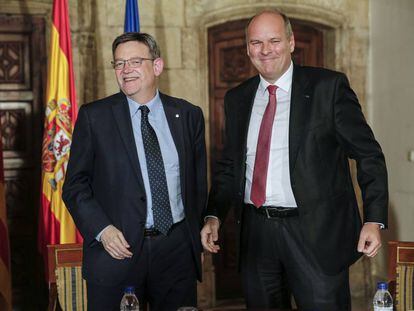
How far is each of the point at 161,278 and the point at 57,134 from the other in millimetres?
1746

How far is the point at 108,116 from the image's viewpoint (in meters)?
3.01

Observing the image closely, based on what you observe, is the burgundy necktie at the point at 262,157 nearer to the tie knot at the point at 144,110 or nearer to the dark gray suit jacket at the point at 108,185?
the dark gray suit jacket at the point at 108,185

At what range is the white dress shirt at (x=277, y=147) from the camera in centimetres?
300

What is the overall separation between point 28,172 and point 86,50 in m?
0.95

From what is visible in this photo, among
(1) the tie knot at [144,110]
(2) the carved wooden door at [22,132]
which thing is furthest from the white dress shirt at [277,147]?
(2) the carved wooden door at [22,132]

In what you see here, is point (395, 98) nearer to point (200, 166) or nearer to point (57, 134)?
point (57, 134)

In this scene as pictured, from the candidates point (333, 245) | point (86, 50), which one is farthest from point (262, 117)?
point (86, 50)

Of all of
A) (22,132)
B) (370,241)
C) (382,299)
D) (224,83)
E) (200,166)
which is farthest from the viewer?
(224,83)

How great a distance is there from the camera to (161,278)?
9.86 feet

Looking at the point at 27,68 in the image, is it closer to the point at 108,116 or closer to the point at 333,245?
the point at 108,116

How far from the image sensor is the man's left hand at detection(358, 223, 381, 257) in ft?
9.00

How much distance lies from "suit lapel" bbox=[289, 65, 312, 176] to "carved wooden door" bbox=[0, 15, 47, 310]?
2571mm

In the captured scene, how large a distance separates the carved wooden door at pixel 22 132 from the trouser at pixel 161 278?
228 cm

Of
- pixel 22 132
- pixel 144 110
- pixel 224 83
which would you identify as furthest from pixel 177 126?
pixel 224 83
